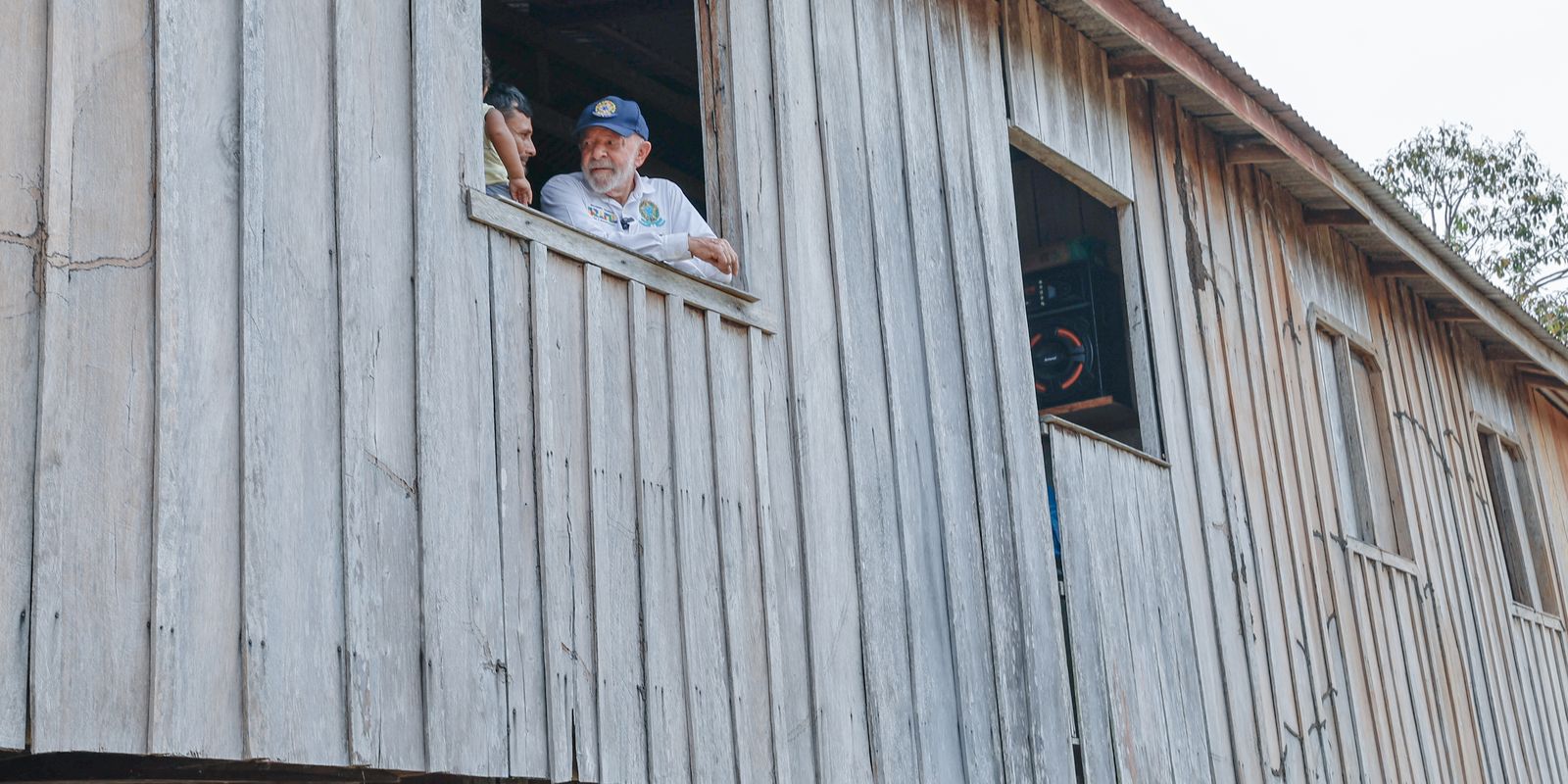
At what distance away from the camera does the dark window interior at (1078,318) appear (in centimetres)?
944

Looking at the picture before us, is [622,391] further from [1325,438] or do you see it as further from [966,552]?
[1325,438]

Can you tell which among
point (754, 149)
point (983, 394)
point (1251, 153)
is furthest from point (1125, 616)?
point (1251, 153)

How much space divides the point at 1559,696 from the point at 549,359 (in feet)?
29.9

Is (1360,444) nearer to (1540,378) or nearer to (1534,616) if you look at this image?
(1534,616)

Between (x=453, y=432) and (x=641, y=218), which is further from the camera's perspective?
(x=641, y=218)

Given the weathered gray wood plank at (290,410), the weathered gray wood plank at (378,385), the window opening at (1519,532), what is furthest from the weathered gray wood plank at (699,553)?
the window opening at (1519,532)

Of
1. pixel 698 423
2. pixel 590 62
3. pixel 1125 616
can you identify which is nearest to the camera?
pixel 698 423

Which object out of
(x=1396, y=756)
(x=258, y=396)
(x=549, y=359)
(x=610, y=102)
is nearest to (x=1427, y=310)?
(x=1396, y=756)

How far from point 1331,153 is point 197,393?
697 cm

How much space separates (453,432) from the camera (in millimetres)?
4309

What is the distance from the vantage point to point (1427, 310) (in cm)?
1162

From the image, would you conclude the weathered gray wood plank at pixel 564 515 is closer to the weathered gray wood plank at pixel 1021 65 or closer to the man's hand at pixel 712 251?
the man's hand at pixel 712 251

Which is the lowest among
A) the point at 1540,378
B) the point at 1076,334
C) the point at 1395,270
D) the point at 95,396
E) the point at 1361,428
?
the point at 95,396

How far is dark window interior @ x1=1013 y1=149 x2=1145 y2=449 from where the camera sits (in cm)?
944
